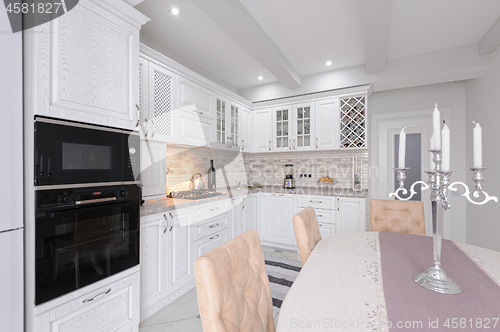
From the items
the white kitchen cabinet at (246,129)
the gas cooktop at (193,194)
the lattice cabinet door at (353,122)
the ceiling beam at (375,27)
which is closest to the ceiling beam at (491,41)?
the ceiling beam at (375,27)

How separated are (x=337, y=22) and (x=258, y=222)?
2.85 metres

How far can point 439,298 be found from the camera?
0.86m

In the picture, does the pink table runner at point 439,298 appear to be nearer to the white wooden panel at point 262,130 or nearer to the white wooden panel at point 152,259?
the white wooden panel at point 152,259

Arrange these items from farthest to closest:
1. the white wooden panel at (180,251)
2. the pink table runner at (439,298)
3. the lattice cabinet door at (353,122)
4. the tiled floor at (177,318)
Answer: the lattice cabinet door at (353,122) → the white wooden panel at (180,251) → the tiled floor at (177,318) → the pink table runner at (439,298)

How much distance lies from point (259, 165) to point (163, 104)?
2412 mm

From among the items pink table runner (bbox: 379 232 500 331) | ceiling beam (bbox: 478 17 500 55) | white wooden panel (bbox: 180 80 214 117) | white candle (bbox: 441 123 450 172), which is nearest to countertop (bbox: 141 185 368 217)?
white wooden panel (bbox: 180 80 214 117)

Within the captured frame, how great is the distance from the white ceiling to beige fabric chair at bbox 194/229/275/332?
1.86 metres

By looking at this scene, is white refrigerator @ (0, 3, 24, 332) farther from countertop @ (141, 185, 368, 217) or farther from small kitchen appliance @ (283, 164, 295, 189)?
small kitchen appliance @ (283, 164, 295, 189)

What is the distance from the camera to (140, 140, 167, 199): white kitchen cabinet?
92.0 inches

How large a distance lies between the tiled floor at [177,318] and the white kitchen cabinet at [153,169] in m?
1.08

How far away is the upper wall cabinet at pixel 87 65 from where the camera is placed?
121cm

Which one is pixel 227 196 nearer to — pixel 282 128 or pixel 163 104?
pixel 163 104

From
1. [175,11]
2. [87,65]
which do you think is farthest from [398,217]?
[175,11]

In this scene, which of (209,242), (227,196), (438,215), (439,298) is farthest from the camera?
(227,196)
